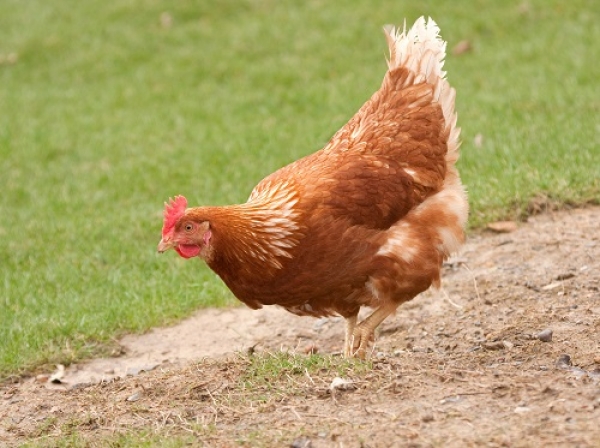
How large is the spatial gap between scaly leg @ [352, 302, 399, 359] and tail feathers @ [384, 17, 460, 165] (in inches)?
47.0

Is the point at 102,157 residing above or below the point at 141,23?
below

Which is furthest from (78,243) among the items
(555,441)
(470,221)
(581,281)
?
(555,441)

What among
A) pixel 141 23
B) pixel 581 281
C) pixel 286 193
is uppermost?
pixel 141 23

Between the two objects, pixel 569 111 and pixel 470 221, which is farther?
pixel 569 111

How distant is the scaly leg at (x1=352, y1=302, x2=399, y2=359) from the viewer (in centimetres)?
588

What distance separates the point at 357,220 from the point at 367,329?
0.72m

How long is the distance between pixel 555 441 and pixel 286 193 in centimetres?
231

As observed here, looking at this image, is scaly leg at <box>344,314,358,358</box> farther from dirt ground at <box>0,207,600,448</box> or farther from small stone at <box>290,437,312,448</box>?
small stone at <box>290,437,312,448</box>

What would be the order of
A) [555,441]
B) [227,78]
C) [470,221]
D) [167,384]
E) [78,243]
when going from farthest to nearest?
[227,78] < [78,243] < [470,221] < [167,384] < [555,441]

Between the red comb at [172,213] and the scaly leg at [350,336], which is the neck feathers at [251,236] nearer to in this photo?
the red comb at [172,213]

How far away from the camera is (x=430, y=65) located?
6.60 metres

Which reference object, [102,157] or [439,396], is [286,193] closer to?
[439,396]

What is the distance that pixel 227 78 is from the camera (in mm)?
13859

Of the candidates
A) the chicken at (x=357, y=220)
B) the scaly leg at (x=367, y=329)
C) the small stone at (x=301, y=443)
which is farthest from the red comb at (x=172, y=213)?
the small stone at (x=301, y=443)
